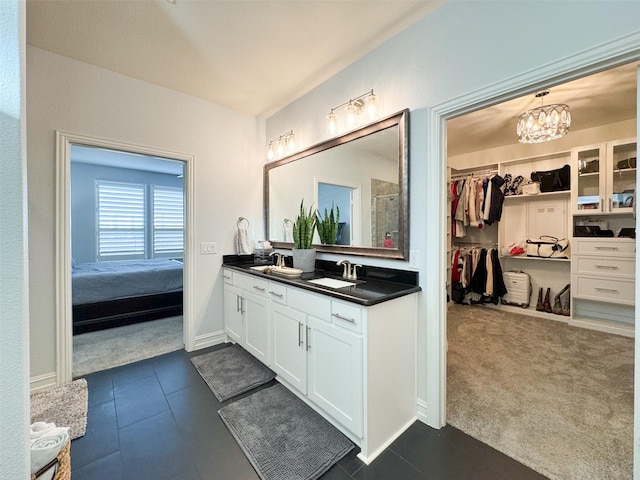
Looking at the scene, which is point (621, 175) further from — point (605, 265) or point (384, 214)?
point (384, 214)

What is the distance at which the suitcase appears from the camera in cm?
403

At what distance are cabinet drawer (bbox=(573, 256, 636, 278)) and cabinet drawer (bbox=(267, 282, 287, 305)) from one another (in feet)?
12.7

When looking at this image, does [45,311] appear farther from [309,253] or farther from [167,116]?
[309,253]

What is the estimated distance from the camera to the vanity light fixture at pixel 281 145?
288cm

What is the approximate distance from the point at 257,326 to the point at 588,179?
4.57 m

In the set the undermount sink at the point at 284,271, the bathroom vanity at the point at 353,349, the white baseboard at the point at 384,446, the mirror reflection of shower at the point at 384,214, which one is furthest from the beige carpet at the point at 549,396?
the undermount sink at the point at 284,271

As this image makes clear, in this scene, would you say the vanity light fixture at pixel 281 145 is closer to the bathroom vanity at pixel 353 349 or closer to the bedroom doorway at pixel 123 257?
the bedroom doorway at pixel 123 257

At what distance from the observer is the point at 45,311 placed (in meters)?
2.19

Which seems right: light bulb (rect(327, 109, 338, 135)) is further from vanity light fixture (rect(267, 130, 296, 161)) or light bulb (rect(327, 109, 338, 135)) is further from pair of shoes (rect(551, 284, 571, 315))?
pair of shoes (rect(551, 284, 571, 315))

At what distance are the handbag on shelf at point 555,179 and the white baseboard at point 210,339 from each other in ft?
15.6

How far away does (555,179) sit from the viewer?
3.73 m

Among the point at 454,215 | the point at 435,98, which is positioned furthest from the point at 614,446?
the point at 454,215

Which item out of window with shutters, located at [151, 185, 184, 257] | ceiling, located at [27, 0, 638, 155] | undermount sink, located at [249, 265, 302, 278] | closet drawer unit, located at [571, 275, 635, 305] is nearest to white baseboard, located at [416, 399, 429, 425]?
undermount sink, located at [249, 265, 302, 278]

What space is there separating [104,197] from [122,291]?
3032 millimetres
